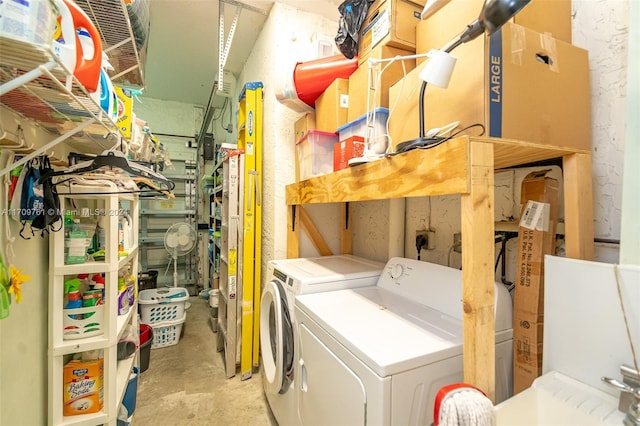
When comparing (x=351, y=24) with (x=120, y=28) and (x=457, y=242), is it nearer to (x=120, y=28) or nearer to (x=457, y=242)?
(x=120, y=28)

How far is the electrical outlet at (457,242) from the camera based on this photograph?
135cm

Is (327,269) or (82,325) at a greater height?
(327,269)

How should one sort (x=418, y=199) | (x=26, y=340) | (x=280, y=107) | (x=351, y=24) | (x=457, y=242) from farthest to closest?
(x=280, y=107) → (x=418, y=199) → (x=351, y=24) → (x=457, y=242) → (x=26, y=340)

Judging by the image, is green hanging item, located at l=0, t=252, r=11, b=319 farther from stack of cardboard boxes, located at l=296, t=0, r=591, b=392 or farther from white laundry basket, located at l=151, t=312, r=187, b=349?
white laundry basket, located at l=151, t=312, r=187, b=349

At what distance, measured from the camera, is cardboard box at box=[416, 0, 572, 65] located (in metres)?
0.85

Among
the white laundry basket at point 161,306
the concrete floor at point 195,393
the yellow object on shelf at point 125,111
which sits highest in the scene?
the yellow object on shelf at point 125,111

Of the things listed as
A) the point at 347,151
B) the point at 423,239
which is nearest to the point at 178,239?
the point at 347,151

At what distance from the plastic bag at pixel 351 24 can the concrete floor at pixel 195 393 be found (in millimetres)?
2354

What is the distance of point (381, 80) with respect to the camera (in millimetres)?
1314

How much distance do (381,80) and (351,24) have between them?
458mm

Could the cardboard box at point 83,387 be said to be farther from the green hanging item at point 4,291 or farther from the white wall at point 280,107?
the white wall at point 280,107

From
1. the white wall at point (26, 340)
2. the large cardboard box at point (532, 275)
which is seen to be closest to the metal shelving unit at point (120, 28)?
the white wall at point (26, 340)

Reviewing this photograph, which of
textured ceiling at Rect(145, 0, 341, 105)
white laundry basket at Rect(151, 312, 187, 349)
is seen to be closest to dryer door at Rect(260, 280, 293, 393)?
white laundry basket at Rect(151, 312, 187, 349)

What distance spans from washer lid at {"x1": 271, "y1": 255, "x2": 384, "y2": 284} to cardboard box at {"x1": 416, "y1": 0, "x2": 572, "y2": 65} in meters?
1.13
